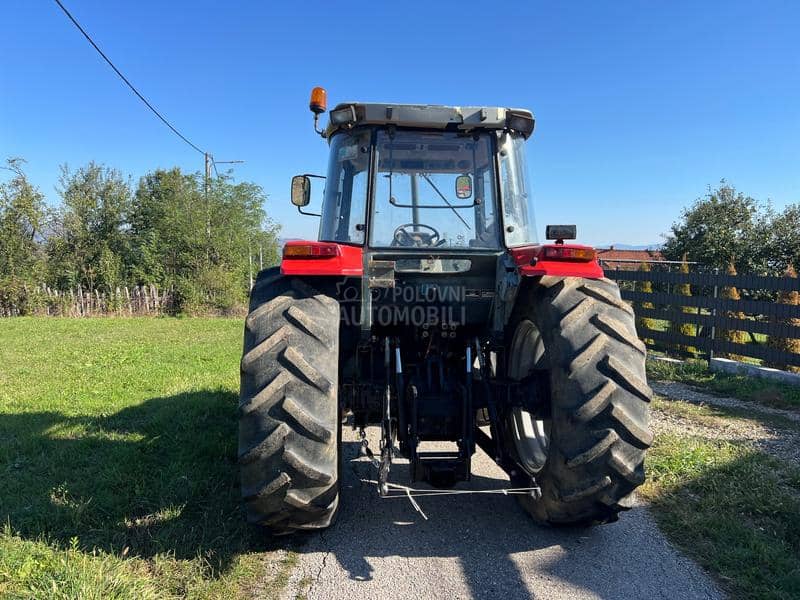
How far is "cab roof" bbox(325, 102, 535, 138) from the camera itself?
307 cm

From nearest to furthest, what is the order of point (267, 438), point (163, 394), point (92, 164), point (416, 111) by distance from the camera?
point (267, 438), point (416, 111), point (163, 394), point (92, 164)

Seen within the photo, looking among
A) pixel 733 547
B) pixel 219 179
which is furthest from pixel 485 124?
pixel 219 179

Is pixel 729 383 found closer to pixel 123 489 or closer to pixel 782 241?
pixel 123 489

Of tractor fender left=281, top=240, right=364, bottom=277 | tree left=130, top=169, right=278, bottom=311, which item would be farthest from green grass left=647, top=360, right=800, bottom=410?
tree left=130, top=169, right=278, bottom=311

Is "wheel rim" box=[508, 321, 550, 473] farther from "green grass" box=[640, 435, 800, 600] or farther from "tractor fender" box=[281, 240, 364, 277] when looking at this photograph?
"tractor fender" box=[281, 240, 364, 277]

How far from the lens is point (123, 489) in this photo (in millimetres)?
3291

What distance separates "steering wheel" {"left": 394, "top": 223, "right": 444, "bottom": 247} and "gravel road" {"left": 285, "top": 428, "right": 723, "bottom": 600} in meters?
1.62

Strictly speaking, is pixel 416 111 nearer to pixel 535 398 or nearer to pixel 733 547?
pixel 535 398

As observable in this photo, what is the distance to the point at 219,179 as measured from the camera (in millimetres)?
22219

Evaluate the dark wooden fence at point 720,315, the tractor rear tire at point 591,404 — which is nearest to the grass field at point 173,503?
the tractor rear tire at point 591,404

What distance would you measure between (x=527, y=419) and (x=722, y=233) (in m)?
20.0

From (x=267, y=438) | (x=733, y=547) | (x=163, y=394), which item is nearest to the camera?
(x=267, y=438)

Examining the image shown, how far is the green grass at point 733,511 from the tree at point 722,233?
673 inches

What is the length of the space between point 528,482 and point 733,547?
1.07 meters
